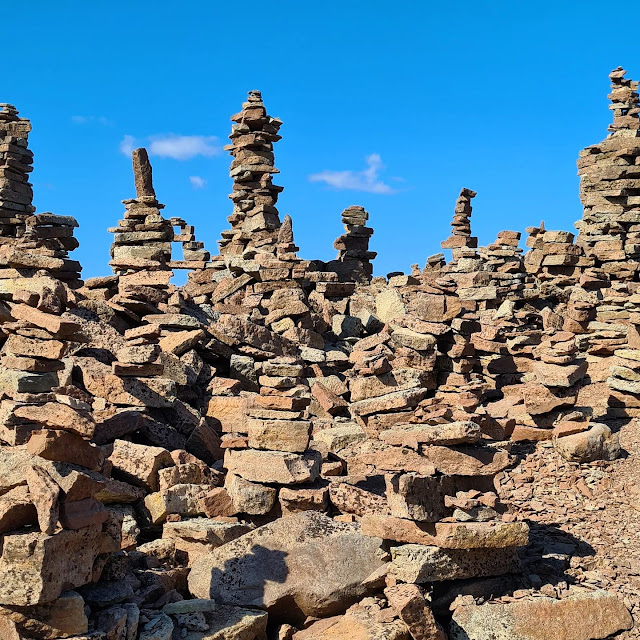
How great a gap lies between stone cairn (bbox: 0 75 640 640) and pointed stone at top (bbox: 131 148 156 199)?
5 centimetres

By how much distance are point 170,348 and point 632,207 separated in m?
16.5

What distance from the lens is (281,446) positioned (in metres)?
9.65

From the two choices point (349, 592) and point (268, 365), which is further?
point (268, 365)

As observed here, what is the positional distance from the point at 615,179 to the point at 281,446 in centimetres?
1829

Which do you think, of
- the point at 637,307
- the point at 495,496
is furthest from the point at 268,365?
the point at 637,307

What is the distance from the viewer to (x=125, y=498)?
9109 millimetres

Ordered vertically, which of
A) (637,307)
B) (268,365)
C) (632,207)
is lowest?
(268,365)

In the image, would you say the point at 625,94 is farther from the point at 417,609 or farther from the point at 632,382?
the point at 417,609

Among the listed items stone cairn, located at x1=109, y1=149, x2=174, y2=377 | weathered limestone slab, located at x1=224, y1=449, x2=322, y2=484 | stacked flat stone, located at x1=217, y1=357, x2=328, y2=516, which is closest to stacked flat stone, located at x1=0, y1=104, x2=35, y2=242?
stone cairn, located at x1=109, y1=149, x2=174, y2=377

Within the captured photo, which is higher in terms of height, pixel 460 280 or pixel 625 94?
pixel 625 94

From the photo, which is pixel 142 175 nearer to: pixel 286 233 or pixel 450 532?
pixel 286 233

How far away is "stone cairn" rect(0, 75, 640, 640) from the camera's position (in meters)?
6.79

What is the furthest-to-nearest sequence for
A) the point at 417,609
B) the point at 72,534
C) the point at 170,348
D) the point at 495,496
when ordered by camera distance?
the point at 170,348 < the point at 495,496 < the point at 417,609 < the point at 72,534

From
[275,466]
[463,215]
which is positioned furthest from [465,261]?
[275,466]
